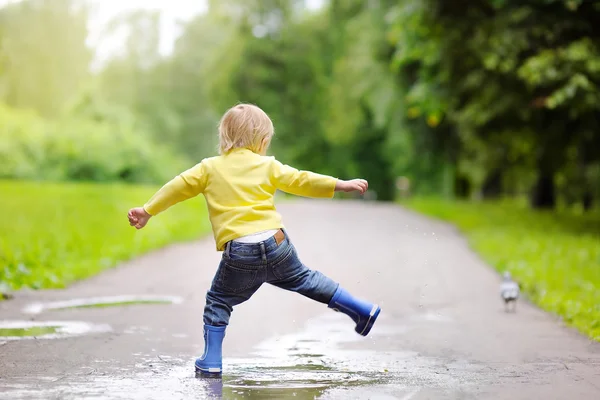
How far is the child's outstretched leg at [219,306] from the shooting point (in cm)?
523

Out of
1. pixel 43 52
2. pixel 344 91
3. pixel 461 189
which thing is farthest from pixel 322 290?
pixel 43 52

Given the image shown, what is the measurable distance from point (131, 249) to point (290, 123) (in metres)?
41.6

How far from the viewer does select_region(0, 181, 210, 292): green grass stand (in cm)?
1059

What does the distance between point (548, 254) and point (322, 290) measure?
8787 millimetres

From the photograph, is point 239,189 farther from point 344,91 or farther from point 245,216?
point 344,91

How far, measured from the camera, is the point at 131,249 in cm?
1348

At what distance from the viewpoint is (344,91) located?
1716 inches

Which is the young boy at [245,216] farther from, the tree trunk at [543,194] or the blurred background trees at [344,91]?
the tree trunk at [543,194]

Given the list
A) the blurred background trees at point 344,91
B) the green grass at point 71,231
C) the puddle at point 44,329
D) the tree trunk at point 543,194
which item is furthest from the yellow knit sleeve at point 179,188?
the tree trunk at point 543,194

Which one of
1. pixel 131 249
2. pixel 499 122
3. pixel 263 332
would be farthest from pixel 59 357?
pixel 499 122

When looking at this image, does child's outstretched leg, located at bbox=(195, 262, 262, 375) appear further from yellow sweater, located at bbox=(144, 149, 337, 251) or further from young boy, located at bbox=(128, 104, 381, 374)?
yellow sweater, located at bbox=(144, 149, 337, 251)

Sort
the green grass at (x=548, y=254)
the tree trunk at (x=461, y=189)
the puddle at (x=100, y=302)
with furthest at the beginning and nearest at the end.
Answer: the tree trunk at (x=461, y=189) < the green grass at (x=548, y=254) < the puddle at (x=100, y=302)

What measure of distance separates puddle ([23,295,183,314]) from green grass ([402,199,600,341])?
3.53 metres

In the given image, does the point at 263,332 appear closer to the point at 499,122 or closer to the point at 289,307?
the point at 289,307
